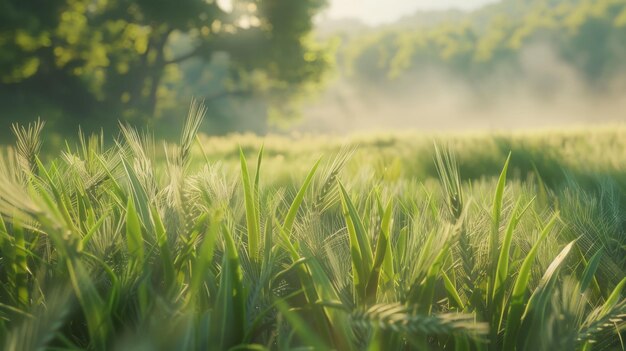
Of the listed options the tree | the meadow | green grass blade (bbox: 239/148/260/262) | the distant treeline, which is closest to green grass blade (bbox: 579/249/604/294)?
the meadow

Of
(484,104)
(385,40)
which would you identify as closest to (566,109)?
(484,104)

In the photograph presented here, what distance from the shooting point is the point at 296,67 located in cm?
1556

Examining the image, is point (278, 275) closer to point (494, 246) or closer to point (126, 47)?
point (494, 246)

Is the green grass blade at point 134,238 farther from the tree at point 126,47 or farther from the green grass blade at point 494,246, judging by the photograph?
the tree at point 126,47

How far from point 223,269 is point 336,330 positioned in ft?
0.45

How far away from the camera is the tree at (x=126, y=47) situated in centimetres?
1259

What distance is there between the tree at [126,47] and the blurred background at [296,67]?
0.12 feet

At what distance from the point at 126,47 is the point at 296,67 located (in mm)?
4609

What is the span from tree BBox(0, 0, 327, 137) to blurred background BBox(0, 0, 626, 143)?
0.04 meters

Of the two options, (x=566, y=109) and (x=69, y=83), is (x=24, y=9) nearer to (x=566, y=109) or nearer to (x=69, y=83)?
(x=69, y=83)

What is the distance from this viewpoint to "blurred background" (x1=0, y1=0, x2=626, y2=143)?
513 inches

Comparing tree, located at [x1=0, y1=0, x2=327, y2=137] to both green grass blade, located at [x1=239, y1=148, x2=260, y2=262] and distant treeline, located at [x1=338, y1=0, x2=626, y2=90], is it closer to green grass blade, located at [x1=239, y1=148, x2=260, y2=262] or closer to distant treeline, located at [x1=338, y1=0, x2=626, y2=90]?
green grass blade, located at [x1=239, y1=148, x2=260, y2=262]

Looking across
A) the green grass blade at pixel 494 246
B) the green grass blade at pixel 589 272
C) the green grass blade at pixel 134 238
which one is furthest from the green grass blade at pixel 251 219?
the green grass blade at pixel 589 272

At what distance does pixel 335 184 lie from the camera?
0.77 m
